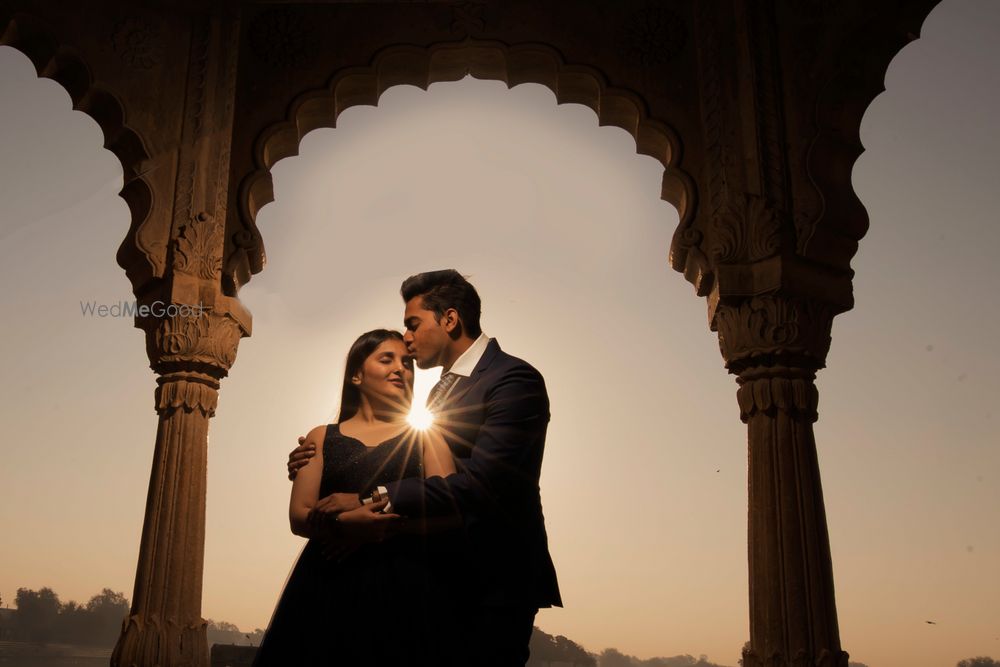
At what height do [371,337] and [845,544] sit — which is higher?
[371,337]

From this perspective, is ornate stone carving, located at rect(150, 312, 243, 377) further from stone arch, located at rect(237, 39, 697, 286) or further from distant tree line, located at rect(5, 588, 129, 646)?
distant tree line, located at rect(5, 588, 129, 646)

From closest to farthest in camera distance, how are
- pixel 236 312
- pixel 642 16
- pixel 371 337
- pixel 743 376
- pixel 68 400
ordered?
pixel 371 337 < pixel 743 376 < pixel 236 312 < pixel 642 16 < pixel 68 400

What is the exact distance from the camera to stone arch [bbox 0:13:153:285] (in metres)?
5.40

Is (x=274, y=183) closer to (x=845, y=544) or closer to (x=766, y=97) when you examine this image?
(x=766, y=97)

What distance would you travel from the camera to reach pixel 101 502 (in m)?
6.15

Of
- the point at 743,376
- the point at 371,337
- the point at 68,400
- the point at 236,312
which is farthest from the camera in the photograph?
the point at 68,400

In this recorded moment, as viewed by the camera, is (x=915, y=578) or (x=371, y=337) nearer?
(x=371, y=337)

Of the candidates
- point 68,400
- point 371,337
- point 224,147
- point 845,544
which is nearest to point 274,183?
point 224,147

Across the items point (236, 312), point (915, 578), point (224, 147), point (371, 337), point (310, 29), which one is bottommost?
point (915, 578)

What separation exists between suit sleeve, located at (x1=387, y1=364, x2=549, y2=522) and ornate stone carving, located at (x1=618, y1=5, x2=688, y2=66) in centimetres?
323

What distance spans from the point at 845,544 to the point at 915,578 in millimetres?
411

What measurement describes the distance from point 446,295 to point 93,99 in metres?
3.23

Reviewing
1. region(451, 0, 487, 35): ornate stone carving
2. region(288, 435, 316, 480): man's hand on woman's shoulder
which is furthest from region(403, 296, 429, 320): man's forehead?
region(451, 0, 487, 35): ornate stone carving

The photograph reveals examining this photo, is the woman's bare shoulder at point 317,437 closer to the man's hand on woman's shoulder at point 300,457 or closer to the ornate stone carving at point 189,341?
the man's hand on woman's shoulder at point 300,457
